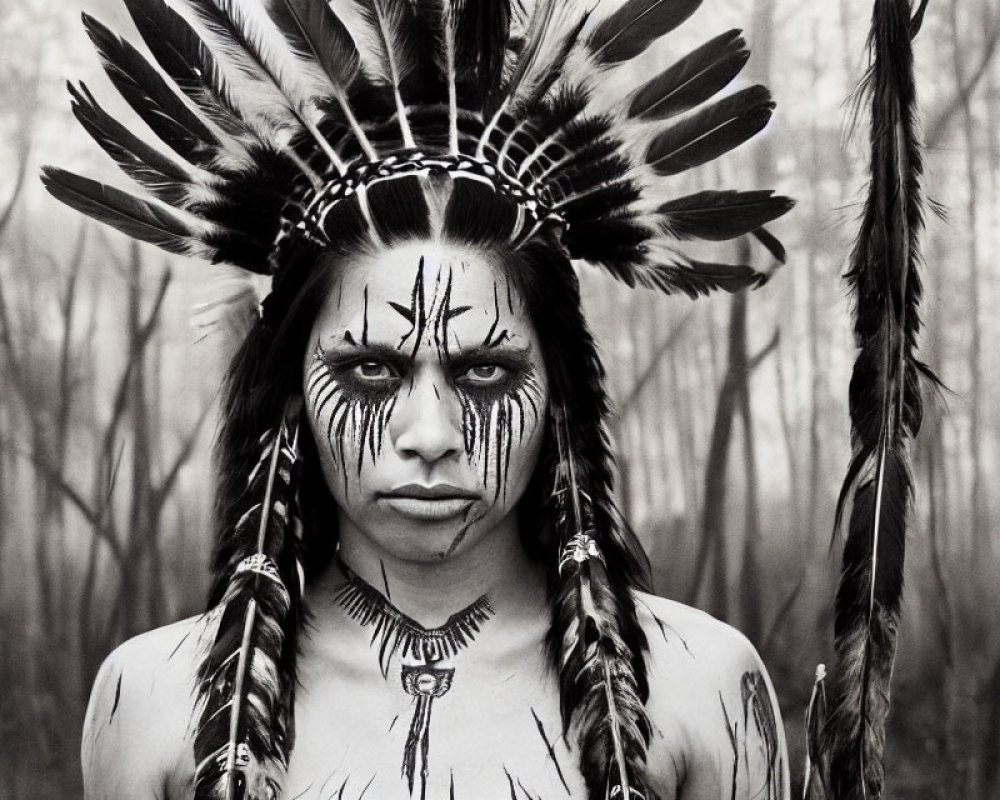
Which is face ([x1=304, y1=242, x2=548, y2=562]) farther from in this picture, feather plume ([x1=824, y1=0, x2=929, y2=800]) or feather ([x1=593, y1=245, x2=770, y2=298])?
feather plume ([x1=824, y1=0, x2=929, y2=800])

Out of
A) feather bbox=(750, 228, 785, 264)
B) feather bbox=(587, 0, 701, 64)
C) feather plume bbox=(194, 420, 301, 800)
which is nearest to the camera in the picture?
feather plume bbox=(194, 420, 301, 800)

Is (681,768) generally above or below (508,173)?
below

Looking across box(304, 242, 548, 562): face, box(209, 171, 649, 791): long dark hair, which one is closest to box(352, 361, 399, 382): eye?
box(304, 242, 548, 562): face

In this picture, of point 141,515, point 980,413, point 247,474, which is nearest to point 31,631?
point 141,515

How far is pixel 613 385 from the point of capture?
2504 millimetres

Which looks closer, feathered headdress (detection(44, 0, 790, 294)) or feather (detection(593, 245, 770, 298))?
feathered headdress (detection(44, 0, 790, 294))

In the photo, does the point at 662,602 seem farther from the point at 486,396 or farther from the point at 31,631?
the point at 31,631

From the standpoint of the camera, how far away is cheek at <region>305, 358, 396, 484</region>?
173 cm

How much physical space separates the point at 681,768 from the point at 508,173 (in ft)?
2.62

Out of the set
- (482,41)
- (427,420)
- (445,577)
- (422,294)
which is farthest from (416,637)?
(482,41)

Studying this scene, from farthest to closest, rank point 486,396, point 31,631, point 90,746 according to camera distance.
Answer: point 31,631 < point 90,746 < point 486,396

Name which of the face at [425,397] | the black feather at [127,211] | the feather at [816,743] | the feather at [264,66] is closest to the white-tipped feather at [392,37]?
the feather at [264,66]

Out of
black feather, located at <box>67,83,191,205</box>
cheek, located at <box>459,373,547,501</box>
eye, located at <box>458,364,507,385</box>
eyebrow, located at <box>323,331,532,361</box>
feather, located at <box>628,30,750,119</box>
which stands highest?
feather, located at <box>628,30,750,119</box>

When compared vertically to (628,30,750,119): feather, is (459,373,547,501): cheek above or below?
below
